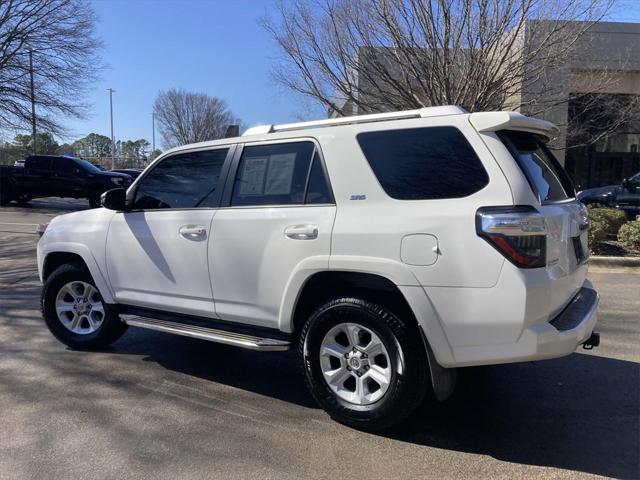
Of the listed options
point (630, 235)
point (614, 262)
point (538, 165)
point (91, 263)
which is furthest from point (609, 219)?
point (91, 263)

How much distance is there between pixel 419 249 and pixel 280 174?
4.21 ft

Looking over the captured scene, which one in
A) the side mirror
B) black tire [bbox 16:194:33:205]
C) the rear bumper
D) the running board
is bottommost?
the running board

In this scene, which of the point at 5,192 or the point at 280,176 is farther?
the point at 5,192

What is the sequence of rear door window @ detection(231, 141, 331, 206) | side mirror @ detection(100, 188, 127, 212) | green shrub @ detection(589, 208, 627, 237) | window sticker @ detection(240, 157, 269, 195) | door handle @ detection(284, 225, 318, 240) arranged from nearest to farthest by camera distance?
door handle @ detection(284, 225, 318, 240) → rear door window @ detection(231, 141, 331, 206) → window sticker @ detection(240, 157, 269, 195) → side mirror @ detection(100, 188, 127, 212) → green shrub @ detection(589, 208, 627, 237)

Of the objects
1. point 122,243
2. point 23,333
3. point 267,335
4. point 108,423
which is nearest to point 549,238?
point 267,335

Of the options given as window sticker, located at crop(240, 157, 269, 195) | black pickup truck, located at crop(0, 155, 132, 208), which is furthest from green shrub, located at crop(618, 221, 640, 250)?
black pickup truck, located at crop(0, 155, 132, 208)

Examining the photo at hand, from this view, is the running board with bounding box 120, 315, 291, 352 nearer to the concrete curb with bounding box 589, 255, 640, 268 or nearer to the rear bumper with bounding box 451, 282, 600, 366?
the rear bumper with bounding box 451, 282, 600, 366

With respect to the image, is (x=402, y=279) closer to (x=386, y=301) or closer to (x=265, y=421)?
(x=386, y=301)

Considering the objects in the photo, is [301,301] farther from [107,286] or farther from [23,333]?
[23,333]

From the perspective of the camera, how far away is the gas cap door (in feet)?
10.5

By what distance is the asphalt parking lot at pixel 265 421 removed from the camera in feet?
10.3

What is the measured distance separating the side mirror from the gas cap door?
8.70 ft

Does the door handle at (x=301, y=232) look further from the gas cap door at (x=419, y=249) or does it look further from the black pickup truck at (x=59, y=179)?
the black pickup truck at (x=59, y=179)

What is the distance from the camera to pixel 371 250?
3391 millimetres
